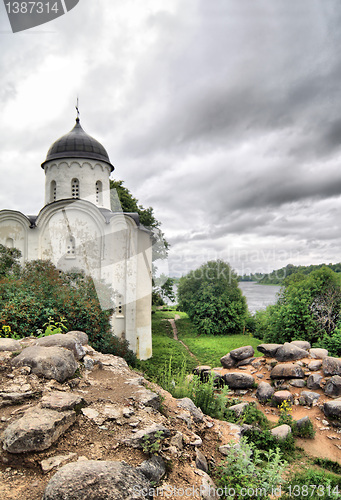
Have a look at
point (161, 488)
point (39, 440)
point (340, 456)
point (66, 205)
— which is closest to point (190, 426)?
point (161, 488)

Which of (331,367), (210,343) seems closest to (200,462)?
(331,367)

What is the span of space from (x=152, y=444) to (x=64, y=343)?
8.56 feet

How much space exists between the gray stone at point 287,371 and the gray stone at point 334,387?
1.05m

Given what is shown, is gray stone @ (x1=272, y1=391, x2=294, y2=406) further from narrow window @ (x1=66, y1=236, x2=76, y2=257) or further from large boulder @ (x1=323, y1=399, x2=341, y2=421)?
narrow window @ (x1=66, y1=236, x2=76, y2=257)

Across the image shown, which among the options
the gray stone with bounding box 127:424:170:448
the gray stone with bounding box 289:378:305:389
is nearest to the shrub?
the gray stone with bounding box 127:424:170:448

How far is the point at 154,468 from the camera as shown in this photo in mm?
3195

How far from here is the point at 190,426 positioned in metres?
4.79

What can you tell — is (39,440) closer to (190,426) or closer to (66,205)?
(190,426)

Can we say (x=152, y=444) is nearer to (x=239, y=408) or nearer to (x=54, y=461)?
(x=54, y=461)

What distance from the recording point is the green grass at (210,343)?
680 inches

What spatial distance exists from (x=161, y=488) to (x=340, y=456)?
5.97m

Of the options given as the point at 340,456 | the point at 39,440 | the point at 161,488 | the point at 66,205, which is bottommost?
the point at 340,456

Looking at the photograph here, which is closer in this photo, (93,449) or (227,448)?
(93,449)

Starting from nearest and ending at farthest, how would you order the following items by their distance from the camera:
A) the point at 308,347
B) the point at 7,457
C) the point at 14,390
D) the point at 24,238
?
the point at 7,457
the point at 14,390
the point at 308,347
the point at 24,238
